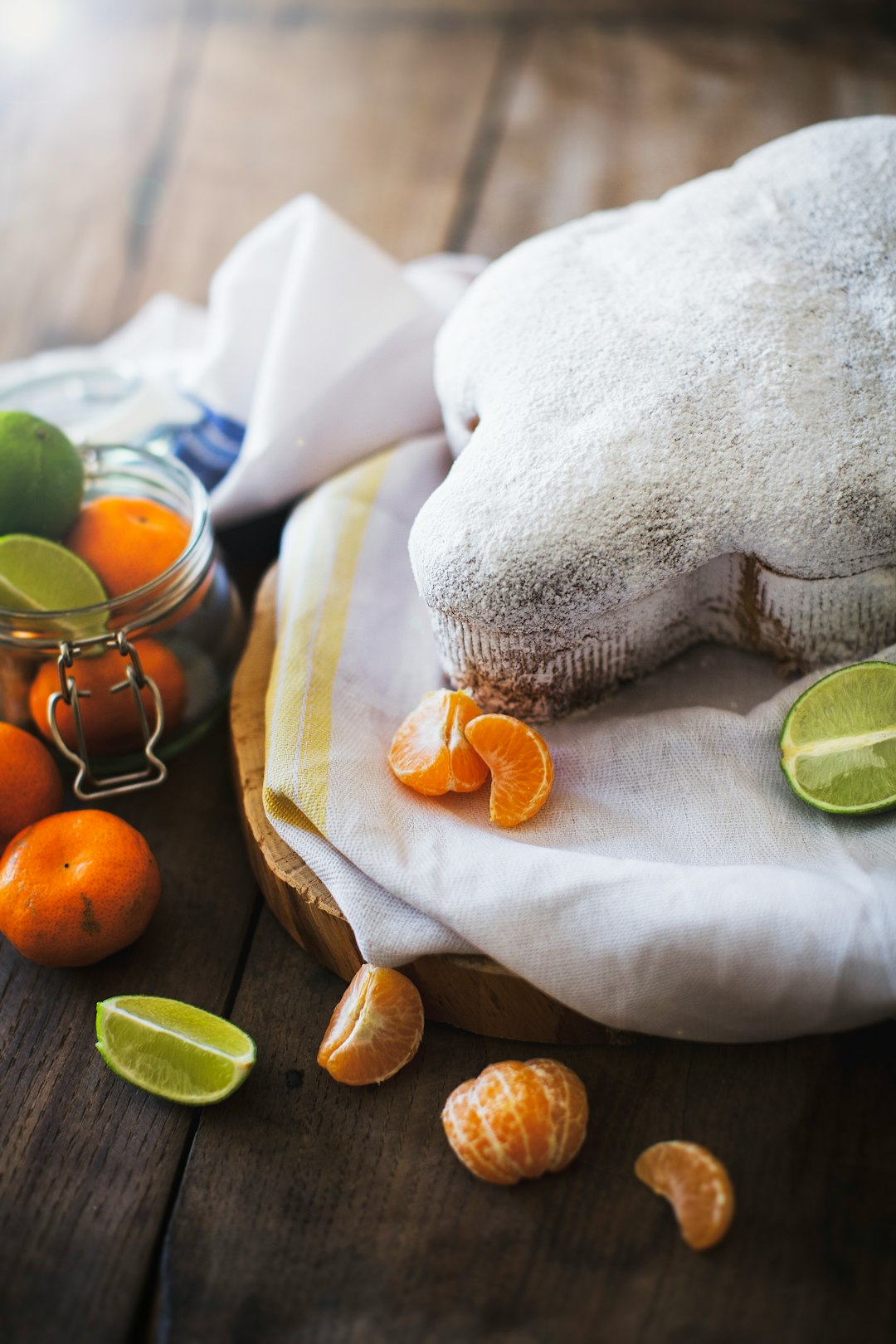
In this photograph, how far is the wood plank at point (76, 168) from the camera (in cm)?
185

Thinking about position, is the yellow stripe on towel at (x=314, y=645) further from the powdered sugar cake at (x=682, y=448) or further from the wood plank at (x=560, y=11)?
the wood plank at (x=560, y=11)

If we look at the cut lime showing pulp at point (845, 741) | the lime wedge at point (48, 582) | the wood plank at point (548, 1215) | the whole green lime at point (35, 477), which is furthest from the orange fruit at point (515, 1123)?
the whole green lime at point (35, 477)

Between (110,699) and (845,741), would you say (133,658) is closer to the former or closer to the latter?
(110,699)

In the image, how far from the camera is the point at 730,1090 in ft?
3.00

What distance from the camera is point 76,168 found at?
2.08 m

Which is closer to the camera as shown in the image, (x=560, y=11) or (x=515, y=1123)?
(x=515, y=1123)

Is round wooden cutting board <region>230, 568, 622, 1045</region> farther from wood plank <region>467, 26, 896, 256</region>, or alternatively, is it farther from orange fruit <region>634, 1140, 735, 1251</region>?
wood plank <region>467, 26, 896, 256</region>

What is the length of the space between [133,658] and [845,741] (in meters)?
0.70

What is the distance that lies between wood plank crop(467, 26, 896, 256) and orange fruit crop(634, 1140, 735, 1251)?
1401 mm

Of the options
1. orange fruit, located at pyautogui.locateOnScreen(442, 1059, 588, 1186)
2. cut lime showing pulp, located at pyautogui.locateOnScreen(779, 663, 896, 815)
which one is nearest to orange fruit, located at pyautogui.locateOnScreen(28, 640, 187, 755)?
orange fruit, located at pyautogui.locateOnScreen(442, 1059, 588, 1186)

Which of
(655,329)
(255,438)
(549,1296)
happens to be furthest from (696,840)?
(255,438)

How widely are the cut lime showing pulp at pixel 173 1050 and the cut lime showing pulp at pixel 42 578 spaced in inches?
15.7

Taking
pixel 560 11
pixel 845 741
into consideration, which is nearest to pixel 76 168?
pixel 560 11

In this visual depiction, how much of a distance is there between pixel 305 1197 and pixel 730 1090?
1.22 feet
